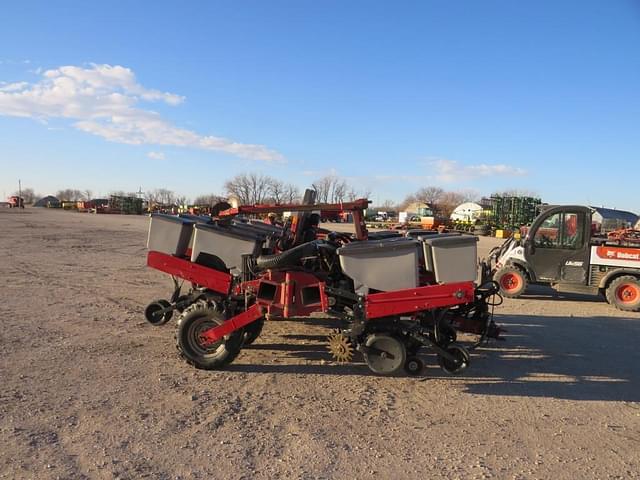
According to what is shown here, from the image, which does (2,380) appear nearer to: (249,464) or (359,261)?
(249,464)

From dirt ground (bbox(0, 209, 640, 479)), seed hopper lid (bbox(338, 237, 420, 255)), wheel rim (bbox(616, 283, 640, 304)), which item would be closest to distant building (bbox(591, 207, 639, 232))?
wheel rim (bbox(616, 283, 640, 304))

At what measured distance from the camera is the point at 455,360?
16.5ft

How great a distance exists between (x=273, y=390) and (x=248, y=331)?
3.11 ft

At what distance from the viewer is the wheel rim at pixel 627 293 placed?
31.5 feet

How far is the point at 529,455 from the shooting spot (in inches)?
143

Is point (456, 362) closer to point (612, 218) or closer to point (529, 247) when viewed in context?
point (529, 247)

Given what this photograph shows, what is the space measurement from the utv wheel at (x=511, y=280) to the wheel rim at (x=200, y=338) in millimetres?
7192

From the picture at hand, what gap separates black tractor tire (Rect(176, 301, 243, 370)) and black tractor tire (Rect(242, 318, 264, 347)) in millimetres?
170

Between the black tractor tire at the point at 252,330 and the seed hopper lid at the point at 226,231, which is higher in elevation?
the seed hopper lid at the point at 226,231

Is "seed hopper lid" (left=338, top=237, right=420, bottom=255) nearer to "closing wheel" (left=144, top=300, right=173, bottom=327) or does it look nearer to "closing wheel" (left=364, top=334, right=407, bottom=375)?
"closing wheel" (left=364, top=334, right=407, bottom=375)

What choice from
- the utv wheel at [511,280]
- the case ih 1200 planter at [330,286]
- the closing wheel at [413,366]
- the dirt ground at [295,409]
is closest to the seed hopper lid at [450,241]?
the case ih 1200 planter at [330,286]

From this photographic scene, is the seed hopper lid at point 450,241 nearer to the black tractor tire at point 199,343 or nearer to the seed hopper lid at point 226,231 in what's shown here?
the seed hopper lid at point 226,231

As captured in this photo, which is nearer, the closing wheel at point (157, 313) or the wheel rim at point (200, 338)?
the wheel rim at point (200, 338)

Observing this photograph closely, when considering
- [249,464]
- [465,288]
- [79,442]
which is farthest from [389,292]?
[79,442]
